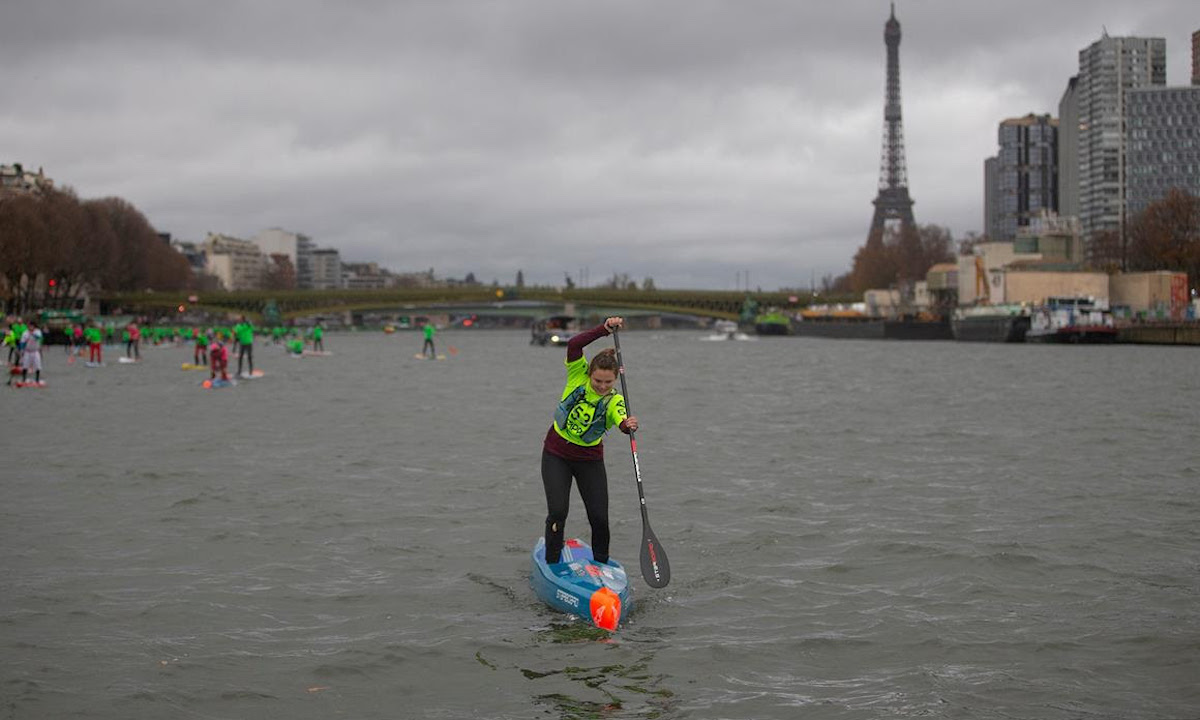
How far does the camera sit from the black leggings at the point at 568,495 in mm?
12164

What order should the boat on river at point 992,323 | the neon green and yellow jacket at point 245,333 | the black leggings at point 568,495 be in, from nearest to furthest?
1. the black leggings at point 568,495
2. the neon green and yellow jacket at point 245,333
3. the boat on river at point 992,323

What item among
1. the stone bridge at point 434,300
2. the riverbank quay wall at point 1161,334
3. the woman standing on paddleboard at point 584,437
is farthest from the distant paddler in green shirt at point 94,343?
the stone bridge at point 434,300

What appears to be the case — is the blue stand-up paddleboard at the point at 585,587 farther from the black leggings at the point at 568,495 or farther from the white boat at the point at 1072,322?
the white boat at the point at 1072,322

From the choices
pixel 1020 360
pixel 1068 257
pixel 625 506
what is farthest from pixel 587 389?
pixel 1068 257

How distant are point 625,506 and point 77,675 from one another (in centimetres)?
944

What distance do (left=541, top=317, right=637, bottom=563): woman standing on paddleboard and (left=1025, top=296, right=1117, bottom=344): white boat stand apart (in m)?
99.8

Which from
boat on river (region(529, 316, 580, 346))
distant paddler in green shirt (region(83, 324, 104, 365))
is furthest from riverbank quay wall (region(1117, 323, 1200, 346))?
distant paddler in green shirt (region(83, 324, 104, 365))

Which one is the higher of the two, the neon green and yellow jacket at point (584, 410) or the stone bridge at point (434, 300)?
the stone bridge at point (434, 300)

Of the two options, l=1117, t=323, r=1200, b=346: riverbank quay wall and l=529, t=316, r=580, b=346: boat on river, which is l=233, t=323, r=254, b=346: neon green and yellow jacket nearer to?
l=529, t=316, r=580, b=346: boat on river

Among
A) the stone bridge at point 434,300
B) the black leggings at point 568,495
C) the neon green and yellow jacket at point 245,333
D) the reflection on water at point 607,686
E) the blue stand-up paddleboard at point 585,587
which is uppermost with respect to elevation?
the stone bridge at point 434,300

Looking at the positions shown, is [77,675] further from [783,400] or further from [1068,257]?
[1068,257]

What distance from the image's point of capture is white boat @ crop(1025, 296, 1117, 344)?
104 meters

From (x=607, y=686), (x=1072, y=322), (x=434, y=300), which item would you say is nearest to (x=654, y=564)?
(x=607, y=686)

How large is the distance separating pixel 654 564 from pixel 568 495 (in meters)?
1.19
